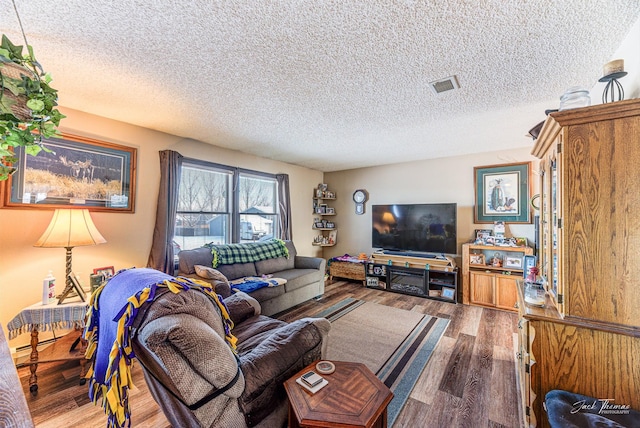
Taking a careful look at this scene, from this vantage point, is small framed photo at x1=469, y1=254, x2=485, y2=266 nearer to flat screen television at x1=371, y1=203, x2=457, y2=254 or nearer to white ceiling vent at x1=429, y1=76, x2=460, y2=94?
flat screen television at x1=371, y1=203, x2=457, y2=254

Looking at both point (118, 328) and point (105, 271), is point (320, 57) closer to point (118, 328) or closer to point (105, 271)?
point (118, 328)

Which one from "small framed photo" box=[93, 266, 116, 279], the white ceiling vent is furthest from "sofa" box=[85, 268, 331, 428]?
the white ceiling vent

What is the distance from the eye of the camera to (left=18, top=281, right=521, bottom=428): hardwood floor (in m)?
1.66

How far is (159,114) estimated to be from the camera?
267cm

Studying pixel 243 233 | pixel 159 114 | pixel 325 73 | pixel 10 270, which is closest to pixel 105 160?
pixel 159 114

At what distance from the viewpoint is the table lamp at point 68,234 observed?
209cm

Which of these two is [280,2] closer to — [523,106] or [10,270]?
[523,106]

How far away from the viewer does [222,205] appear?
157 inches

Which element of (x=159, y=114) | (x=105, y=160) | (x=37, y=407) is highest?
(x=159, y=114)

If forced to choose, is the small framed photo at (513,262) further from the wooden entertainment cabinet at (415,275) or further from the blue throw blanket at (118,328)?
the blue throw blanket at (118,328)

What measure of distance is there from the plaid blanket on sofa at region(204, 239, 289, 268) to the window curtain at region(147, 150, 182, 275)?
512 millimetres

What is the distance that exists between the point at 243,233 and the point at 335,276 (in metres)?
2.03

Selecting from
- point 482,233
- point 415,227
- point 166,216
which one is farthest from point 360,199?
point 166,216

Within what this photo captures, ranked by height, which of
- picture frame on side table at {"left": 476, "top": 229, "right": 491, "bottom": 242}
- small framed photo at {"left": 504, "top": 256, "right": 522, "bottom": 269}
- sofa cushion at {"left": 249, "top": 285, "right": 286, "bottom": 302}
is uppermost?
picture frame on side table at {"left": 476, "top": 229, "right": 491, "bottom": 242}
